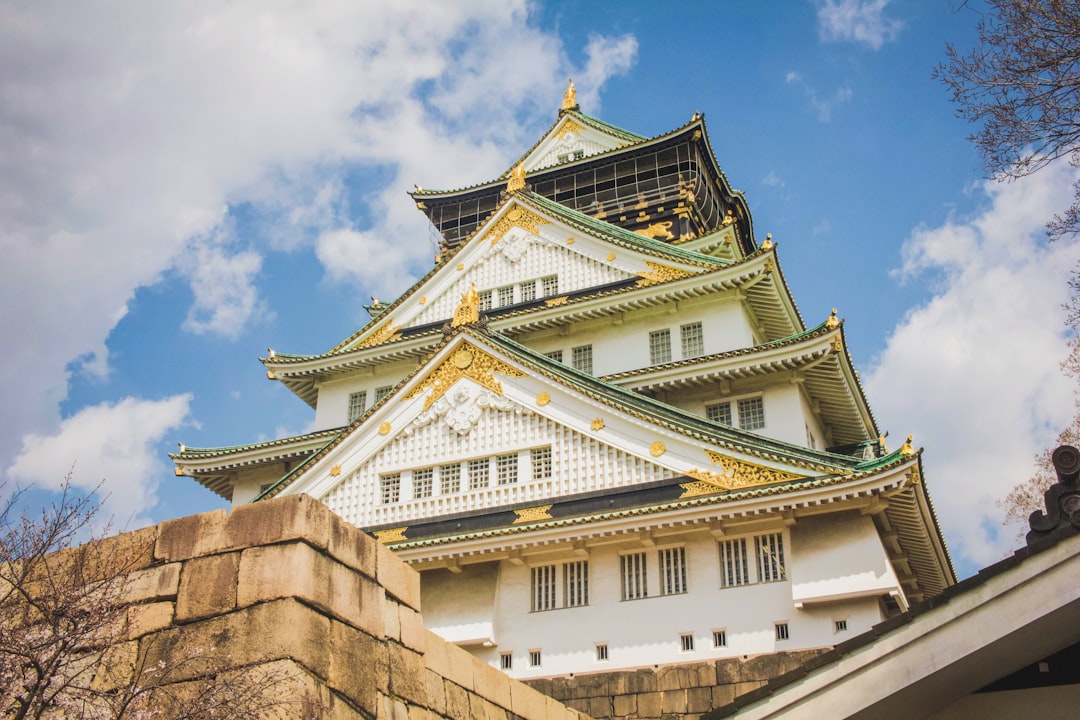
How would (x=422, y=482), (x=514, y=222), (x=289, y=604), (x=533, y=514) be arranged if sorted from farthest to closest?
(x=514, y=222), (x=422, y=482), (x=533, y=514), (x=289, y=604)

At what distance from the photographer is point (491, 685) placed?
1068 centimetres

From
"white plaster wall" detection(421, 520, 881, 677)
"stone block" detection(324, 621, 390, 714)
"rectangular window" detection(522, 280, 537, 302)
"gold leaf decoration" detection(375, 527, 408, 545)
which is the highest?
"rectangular window" detection(522, 280, 537, 302)

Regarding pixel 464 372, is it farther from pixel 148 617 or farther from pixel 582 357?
pixel 148 617

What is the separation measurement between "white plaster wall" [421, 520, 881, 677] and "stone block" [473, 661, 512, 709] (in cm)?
860

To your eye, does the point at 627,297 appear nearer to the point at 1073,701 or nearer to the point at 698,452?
the point at 698,452

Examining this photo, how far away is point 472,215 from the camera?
37.8m

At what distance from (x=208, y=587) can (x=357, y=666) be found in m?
1.34

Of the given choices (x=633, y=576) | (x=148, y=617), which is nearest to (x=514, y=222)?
(x=633, y=576)

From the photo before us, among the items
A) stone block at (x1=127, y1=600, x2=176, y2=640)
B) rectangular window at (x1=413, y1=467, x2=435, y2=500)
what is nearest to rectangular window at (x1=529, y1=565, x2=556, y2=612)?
rectangular window at (x1=413, y1=467, x2=435, y2=500)

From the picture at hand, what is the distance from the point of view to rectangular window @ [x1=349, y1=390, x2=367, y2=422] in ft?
99.5

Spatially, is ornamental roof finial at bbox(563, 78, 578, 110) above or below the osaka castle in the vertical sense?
above

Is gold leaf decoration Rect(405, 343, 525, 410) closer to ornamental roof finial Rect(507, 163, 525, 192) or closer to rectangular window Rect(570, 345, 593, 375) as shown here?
rectangular window Rect(570, 345, 593, 375)

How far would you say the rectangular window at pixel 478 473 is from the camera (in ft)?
72.9

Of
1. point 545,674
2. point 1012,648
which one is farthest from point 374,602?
point 545,674
